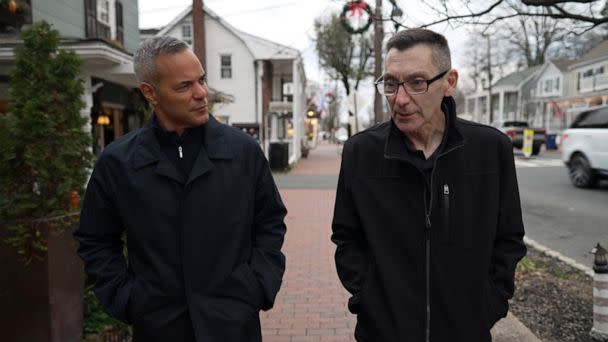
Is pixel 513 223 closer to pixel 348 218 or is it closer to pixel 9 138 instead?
pixel 348 218

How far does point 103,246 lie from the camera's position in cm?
217

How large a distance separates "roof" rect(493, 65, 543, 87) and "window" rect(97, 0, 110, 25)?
45175 mm

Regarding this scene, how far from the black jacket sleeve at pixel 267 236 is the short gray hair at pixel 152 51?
0.56 metres

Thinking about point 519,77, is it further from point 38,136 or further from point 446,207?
point 446,207

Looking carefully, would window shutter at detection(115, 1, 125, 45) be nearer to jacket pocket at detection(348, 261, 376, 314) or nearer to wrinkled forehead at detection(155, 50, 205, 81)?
wrinkled forehead at detection(155, 50, 205, 81)

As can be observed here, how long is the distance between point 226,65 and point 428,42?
22.6m

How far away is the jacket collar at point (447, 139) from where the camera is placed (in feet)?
6.53

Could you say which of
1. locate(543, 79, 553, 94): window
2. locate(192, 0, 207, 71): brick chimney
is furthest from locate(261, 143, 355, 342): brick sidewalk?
locate(543, 79, 553, 94): window

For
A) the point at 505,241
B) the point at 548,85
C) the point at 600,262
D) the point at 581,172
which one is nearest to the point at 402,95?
the point at 505,241

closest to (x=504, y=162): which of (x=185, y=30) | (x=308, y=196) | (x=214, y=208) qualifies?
(x=214, y=208)

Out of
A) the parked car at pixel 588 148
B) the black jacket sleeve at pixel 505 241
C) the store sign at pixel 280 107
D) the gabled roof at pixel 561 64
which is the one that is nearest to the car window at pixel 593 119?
the parked car at pixel 588 148

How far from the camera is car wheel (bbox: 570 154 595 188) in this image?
40.3 feet

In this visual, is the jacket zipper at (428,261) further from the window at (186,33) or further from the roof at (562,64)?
the roof at (562,64)

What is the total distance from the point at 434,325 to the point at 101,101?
39.8 feet
